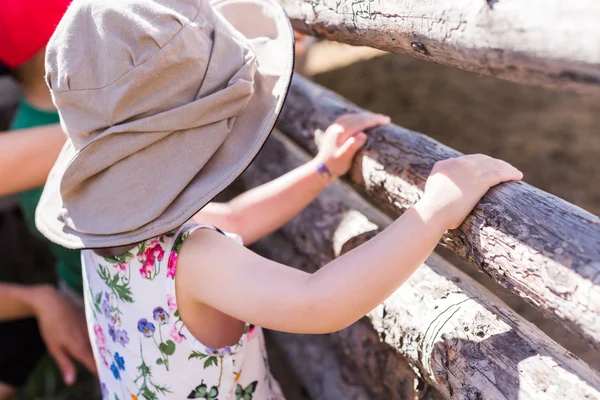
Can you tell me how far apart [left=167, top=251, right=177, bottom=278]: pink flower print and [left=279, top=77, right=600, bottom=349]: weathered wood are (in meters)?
0.53

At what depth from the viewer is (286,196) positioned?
1685 millimetres

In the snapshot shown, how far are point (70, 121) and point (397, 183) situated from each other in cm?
72

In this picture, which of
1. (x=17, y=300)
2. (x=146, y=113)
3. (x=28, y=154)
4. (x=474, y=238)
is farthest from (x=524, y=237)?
(x=17, y=300)

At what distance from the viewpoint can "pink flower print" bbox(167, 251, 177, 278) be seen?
4.39ft

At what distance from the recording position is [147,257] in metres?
1.40

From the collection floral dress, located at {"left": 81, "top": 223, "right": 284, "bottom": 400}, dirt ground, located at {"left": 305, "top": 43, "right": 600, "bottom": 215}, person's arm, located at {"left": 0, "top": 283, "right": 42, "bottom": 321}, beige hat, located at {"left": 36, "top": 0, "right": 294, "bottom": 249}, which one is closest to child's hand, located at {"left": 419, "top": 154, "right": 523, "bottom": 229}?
beige hat, located at {"left": 36, "top": 0, "right": 294, "bottom": 249}

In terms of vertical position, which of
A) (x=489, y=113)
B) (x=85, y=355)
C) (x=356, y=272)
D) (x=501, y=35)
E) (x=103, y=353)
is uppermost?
(x=501, y=35)

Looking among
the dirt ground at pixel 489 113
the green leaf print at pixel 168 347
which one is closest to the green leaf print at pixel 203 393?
the green leaf print at pixel 168 347

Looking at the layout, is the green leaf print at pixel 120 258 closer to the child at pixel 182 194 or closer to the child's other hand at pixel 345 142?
the child at pixel 182 194

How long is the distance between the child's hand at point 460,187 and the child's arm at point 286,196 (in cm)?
48

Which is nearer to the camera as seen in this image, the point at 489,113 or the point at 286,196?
the point at 286,196

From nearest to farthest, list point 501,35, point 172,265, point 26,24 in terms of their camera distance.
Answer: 1. point 501,35
2. point 172,265
3. point 26,24

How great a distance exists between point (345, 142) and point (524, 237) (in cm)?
70

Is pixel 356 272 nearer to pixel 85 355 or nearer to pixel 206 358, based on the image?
pixel 206 358
